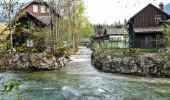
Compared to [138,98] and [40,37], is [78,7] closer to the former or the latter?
[40,37]

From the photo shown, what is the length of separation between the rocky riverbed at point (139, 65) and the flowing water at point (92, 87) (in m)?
1.59

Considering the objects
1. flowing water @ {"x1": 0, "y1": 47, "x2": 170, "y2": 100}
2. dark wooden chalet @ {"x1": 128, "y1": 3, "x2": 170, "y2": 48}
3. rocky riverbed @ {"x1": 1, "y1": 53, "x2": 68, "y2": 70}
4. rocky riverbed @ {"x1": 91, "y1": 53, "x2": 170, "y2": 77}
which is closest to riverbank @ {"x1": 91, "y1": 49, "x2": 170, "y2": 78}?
rocky riverbed @ {"x1": 91, "y1": 53, "x2": 170, "y2": 77}

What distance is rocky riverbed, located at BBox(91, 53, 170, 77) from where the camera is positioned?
25.3 m

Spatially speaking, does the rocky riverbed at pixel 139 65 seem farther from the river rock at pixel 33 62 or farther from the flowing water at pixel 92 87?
the river rock at pixel 33 62

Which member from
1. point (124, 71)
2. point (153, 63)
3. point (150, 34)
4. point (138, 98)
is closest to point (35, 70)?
point (124, 71)

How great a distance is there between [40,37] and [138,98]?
22.3m

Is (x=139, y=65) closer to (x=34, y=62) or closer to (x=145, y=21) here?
(x=34, y=62)

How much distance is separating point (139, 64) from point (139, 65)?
0.10 m

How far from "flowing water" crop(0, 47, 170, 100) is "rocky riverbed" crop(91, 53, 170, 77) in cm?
159

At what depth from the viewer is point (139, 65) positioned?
26.4 metres

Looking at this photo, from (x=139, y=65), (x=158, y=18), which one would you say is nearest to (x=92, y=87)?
(x=139, y=65)

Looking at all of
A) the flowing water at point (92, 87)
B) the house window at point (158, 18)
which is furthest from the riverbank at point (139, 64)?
the house window at point (158, 18)

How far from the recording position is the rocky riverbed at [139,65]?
25.3 meters

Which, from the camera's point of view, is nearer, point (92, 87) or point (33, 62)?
point (92, 87)
